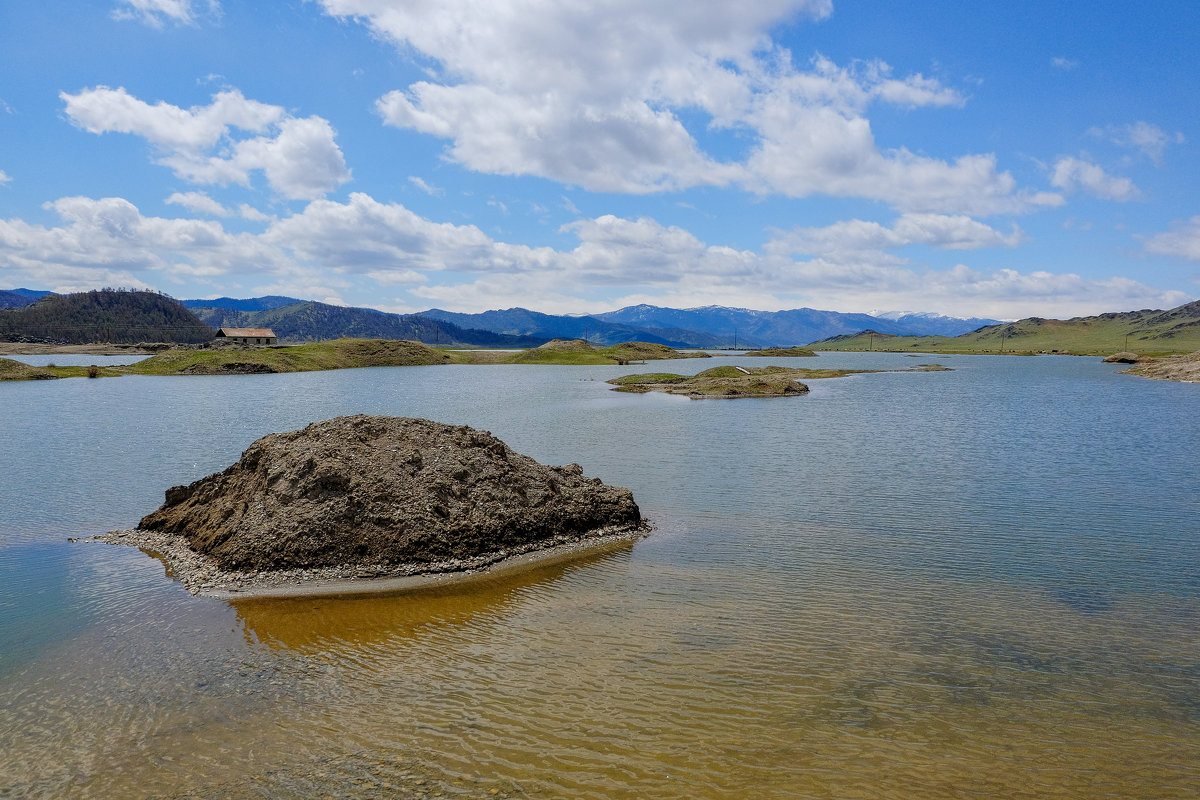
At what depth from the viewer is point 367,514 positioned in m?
20.6

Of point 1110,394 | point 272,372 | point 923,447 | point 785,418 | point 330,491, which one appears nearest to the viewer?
point 330,491

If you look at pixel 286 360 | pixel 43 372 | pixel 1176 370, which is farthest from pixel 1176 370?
pixel 43 372

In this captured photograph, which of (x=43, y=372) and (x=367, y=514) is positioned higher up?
(x=43, y=372)

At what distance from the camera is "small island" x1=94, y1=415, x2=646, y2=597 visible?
19469mm

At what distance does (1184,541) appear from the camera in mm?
21562

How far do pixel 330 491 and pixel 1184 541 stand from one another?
28.0 m

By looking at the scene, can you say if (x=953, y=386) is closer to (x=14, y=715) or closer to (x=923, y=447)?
(x=923, y=447)

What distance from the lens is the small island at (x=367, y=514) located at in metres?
19.5

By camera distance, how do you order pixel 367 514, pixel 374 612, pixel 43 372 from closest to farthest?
pixel 374 612 → pixel 367 514 → pixel 43 372

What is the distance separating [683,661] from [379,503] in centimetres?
1155

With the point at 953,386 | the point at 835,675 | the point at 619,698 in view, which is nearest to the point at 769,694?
the point at 835,675

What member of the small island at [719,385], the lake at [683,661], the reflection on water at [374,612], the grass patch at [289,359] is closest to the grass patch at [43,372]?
the grass patch at [289,359]

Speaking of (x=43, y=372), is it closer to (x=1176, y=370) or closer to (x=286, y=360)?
(x=286, y=360)

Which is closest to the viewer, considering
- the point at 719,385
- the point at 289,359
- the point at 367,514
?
the point at 367,514
